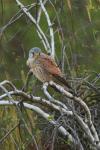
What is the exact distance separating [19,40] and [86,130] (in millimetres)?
2571

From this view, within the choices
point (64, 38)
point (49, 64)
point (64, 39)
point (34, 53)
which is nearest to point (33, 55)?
point (34, 53)

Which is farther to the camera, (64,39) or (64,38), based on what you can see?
(64,38)

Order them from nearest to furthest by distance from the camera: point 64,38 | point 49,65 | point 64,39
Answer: point 49,65
point 64,39
point 64,38

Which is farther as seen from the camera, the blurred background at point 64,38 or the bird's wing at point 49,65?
the blurred background at point 64,38

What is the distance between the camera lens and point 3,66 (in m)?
5.72

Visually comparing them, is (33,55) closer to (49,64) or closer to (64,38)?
(49,64)

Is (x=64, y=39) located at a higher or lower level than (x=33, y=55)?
higher

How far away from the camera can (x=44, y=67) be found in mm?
4262

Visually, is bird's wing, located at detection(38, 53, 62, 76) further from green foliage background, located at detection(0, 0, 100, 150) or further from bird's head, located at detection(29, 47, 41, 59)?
green foliage background, located at detection(0, 0, 100, 150)

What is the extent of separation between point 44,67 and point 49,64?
0.05m

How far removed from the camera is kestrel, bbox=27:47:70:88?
4208mm

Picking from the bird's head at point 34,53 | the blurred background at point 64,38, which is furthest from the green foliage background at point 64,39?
the bird's head at point 34,53

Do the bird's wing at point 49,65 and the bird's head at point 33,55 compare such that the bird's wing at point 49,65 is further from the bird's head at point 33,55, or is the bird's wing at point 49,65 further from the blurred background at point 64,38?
the blurred background at point 64,38

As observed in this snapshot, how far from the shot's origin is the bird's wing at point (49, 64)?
13.8 ft
